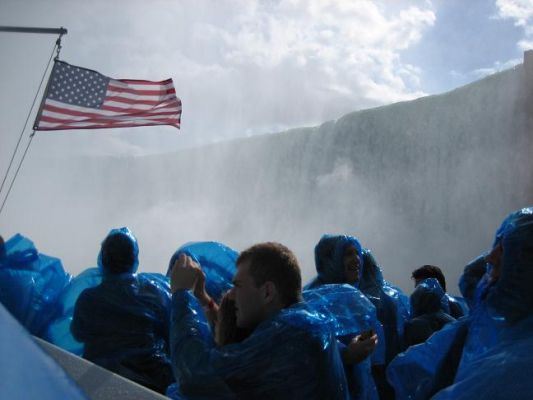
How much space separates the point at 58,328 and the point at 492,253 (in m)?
2.85

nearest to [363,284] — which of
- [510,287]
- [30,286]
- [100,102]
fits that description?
[510,287]

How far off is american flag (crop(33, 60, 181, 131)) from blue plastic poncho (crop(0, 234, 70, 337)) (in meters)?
2.69

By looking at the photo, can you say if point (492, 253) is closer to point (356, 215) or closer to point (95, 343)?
point (95, 343)

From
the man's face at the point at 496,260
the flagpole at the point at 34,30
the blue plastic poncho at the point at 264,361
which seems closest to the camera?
the blue plastic poncho at the point at 264,361

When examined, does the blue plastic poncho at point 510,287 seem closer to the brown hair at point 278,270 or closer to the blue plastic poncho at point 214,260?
the brown hair at point 278,270

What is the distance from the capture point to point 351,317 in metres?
2.03

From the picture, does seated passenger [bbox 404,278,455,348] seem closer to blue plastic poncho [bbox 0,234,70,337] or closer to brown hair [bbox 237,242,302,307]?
brown hair [bbox 237,242,302,307]

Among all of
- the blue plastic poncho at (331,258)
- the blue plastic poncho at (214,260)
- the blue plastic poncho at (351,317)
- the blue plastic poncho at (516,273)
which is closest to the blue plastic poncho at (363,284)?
the blue plastic poncho at (331,258)

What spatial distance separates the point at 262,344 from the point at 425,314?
194 cm

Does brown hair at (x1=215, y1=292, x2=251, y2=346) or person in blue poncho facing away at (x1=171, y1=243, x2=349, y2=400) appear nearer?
person in blue poncho facing away at (x1=171, y1=243, x2=349, y2=400)

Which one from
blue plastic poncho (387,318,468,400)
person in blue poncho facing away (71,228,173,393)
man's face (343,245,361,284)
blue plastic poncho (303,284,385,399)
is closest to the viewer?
blue plastic poncho (387,318,468,400)

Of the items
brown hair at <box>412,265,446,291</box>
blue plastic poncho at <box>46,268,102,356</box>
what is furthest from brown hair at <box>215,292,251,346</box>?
brown hair at <box>412,265,446,291</box>

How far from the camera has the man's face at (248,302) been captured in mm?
1477

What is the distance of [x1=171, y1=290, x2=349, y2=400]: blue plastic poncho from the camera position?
1363mm
